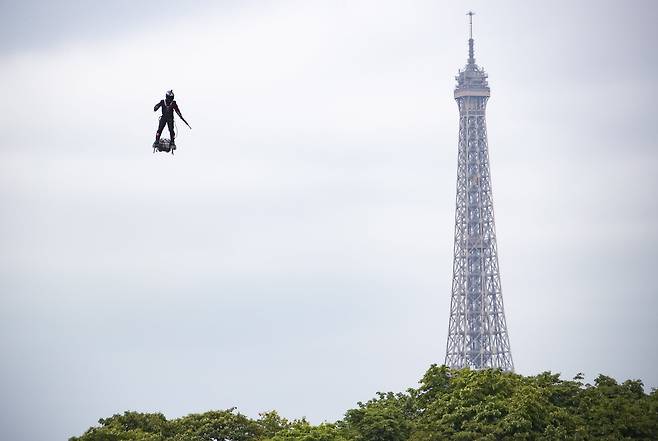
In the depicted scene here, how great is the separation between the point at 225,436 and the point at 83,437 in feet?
29.4

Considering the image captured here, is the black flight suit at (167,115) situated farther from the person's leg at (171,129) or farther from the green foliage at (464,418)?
the green foliage at (464,418)

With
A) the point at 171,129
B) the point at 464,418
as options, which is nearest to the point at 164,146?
the point at 171,129

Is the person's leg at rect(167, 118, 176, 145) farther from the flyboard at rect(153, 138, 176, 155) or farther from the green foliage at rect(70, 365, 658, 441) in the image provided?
the green foliage at rect(70, 365, 658, 441)

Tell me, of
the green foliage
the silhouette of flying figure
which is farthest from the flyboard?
the green foliage

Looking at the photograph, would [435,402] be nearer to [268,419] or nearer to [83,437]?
[268,419]

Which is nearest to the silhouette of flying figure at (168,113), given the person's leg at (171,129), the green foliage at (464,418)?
the person's leg at (171,129)

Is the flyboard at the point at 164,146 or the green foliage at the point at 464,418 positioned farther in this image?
the green foliage at the point at 464,418

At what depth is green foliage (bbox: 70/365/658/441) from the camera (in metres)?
101

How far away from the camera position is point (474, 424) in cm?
10075

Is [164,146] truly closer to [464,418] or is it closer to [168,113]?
[168,113]

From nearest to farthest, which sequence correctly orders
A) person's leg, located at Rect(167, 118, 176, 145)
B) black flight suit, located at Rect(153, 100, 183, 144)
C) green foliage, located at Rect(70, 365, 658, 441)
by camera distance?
black flight suit, located at Rect(153, 100, 183, 144) < person's leg, located at Rect(167, 118, 176, 145) < green foliage, located at Rect(70, 365, 658, 441)

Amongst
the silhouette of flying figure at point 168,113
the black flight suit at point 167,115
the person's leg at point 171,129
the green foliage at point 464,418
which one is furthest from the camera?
the green foliage at point 464,418

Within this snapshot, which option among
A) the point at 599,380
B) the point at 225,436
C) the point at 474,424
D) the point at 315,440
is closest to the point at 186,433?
the point at 225,436

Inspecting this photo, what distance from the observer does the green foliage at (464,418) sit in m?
101
